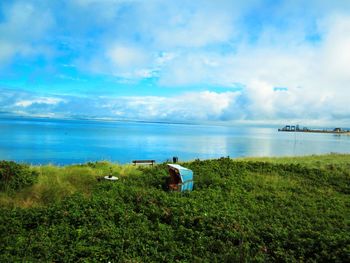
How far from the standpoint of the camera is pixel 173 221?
8359mm

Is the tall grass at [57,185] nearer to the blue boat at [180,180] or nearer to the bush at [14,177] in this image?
the bush at [14,177]

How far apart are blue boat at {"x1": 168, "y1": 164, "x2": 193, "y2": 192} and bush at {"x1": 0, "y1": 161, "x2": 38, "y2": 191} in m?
5.96

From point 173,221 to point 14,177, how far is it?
7369 mm

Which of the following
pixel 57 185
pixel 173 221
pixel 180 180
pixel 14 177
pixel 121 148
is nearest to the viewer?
pixel 173 221

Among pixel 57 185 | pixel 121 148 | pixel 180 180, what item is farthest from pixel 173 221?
pixel 121 148

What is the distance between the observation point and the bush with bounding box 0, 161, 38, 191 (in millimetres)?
11150

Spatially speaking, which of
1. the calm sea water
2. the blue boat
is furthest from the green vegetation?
the calm sea water

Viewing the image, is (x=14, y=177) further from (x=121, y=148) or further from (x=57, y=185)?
(x=121, y=148)

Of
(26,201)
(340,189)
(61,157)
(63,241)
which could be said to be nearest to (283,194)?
(340,189)

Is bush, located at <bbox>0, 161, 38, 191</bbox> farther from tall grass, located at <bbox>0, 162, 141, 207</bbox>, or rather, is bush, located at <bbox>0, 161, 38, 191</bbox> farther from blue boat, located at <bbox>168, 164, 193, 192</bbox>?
blue boat, located at <bbox>168, 164, 193, 192</bbox>

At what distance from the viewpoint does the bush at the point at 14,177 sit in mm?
11150

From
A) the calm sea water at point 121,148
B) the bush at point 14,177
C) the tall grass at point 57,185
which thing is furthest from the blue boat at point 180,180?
the calm sea water at point 121,148

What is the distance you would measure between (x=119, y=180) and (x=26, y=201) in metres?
4.11

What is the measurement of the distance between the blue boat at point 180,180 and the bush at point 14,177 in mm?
5956
